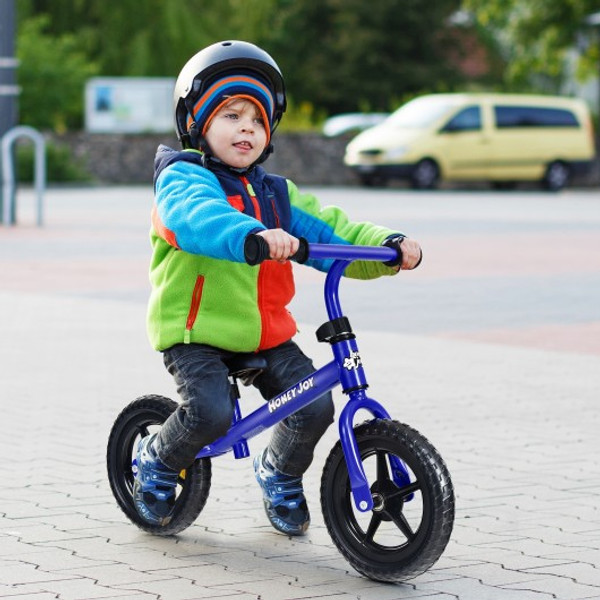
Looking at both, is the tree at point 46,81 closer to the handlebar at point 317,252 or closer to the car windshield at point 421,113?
the car windshield at point 421,113

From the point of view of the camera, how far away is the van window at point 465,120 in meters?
33.1

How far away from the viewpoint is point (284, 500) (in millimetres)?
4992

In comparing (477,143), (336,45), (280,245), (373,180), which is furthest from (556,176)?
(280,245)

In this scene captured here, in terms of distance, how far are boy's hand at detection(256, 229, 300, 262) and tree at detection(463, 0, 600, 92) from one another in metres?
36.2

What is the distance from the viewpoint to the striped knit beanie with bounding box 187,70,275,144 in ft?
15.2

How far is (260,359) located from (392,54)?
51593 millimetres

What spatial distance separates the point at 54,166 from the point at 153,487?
96.1 feet

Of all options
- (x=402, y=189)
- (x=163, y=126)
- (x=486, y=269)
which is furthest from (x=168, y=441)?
(x=163, y=126)

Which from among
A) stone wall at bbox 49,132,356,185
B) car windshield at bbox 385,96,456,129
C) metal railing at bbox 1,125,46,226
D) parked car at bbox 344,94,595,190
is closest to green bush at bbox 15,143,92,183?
stone wall at bbox 49,132,356,185

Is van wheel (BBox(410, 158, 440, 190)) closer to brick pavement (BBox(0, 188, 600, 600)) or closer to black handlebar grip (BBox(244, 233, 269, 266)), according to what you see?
brick pavement (BBox(0, 188, 600, 600))

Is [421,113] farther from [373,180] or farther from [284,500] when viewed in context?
[284,500]

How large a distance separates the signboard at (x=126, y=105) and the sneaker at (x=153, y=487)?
3390cm

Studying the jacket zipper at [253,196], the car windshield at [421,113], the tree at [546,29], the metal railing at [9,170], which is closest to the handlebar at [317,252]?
the jacket zipper at [253,196]

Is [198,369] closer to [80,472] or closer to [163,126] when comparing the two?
[80,472]
